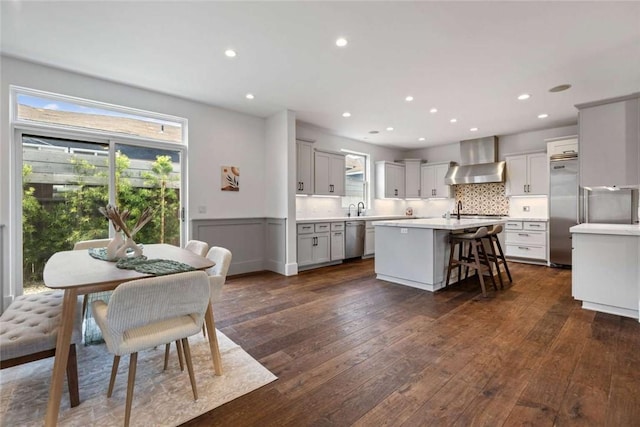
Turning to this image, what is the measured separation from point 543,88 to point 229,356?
5.00m

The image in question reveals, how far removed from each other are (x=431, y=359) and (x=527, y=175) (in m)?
5.50

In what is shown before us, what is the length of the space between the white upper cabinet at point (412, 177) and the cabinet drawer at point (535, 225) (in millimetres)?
2526

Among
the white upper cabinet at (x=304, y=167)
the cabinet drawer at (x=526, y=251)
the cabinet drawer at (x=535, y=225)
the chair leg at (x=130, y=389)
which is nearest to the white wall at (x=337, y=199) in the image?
the white upper cabinet at (x=304, y=167)

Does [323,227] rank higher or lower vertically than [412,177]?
lower

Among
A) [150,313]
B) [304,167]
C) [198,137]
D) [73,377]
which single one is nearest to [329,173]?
[304,167]

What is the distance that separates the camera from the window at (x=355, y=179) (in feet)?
22.9

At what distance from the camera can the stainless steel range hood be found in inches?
249

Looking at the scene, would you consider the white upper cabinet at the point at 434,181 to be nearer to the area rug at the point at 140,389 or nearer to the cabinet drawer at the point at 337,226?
the cabinet drawer at the point at 337,226

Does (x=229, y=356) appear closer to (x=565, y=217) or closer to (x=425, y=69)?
(x=425, y=69)

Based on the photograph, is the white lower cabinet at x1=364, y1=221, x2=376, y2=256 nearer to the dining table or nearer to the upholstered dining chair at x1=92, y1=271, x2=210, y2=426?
the dining table

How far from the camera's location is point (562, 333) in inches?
104

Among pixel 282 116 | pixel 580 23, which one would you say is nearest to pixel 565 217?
pixel 580 23

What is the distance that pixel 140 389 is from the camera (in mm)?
1833

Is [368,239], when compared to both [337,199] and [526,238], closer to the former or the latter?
[337,199]
